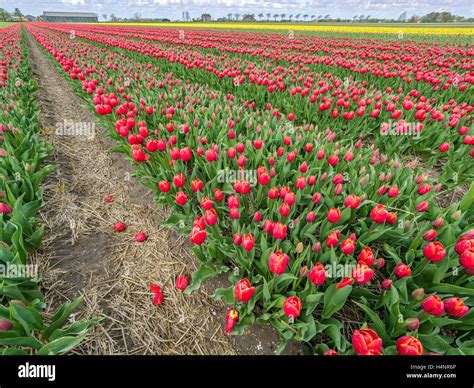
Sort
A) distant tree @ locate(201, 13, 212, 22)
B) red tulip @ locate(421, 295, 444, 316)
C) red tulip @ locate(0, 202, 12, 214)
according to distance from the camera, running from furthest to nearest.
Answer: distant tree @ locate(201, 13, 212, 22) → red tulip @ locate(0, 202, 12, 214) → red tulip @ locate(421, 295, 444, 316)

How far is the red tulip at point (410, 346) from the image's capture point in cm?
130

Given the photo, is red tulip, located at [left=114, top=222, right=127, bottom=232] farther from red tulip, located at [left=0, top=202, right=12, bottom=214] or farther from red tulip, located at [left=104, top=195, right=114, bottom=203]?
red tulip, located at [left=0, top=202, right=12, bottom=214]

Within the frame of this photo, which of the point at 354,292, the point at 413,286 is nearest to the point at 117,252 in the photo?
the point at 354,292

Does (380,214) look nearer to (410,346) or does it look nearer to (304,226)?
(304,226)

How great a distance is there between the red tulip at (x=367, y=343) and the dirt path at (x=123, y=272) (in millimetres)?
690

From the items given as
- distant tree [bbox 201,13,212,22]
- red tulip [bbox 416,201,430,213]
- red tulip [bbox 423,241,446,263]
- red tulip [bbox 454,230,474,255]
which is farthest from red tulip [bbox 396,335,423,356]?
distant tree [bbox 201,13,212,22]

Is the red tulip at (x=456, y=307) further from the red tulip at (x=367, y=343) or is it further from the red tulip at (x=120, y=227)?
the red tulip at (x=120, y=227)

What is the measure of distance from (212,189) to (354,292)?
1637 millimetres

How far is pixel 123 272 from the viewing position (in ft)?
8.68

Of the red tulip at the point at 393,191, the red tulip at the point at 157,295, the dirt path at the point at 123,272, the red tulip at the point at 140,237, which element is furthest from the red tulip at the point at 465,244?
the red tulip at the point at 140,237

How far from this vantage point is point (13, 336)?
163cm

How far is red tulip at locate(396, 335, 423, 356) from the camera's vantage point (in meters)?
1.30

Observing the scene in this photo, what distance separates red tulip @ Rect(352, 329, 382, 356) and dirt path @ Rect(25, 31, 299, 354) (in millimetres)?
690
